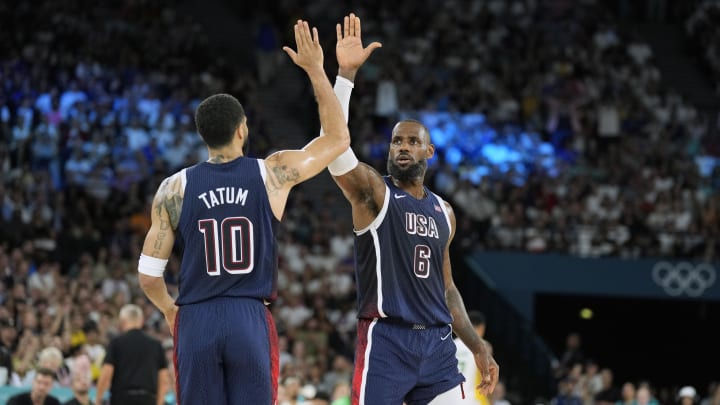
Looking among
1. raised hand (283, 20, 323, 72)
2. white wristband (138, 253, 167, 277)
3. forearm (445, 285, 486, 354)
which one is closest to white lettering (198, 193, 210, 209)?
white wristband (138, 253, 167, 277)

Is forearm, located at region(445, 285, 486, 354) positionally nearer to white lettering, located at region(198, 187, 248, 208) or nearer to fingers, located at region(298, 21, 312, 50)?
fingers, located at region(298, 21, 312, 50)

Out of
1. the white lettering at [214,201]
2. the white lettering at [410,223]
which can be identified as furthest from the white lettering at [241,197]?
the white lettering at [410,223]

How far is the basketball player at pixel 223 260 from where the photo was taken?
650 centimetres

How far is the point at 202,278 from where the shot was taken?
21.6ft

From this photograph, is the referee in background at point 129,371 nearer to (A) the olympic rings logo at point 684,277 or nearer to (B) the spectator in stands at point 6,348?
(B) the spectator in stands at point 6,348

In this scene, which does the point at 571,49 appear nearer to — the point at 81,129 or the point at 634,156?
the point at 634,156

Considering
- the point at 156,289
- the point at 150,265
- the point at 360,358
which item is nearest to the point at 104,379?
the point at 360,358

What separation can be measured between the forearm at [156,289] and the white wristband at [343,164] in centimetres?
139

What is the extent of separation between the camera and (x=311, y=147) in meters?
7.05

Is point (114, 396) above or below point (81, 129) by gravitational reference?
below

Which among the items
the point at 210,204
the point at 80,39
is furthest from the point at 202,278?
the point at 80,39

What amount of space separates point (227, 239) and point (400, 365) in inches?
72.2

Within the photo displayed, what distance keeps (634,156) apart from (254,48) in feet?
30.2

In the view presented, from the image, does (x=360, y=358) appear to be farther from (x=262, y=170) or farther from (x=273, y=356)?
(x=262, y=170)
